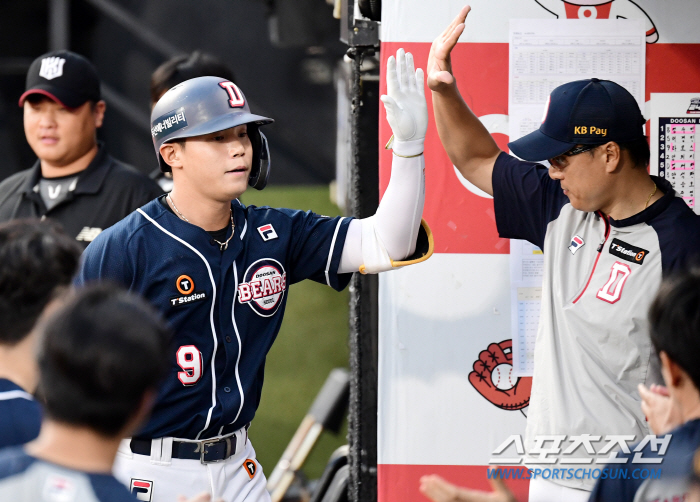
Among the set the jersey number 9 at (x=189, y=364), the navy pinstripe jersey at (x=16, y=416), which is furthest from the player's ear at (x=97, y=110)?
the navy pinstripe jersey at (x=16, y=416)

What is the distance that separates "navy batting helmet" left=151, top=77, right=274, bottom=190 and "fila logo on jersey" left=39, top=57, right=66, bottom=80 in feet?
4.06

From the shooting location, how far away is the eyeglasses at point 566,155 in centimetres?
236

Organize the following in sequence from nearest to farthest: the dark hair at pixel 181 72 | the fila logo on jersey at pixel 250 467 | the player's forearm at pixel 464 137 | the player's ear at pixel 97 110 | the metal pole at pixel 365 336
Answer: the fila logo on jersey at pixel 250 467
the player's forearm at pixel 464 137
the metal pole at pixel 365 336
the player's ear at pixel 97 110
the dark hair at pixel 181 72

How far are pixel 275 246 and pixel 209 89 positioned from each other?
51 centimetres

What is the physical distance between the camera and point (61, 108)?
3568 millimetres

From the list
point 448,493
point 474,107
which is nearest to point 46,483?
point 448,493

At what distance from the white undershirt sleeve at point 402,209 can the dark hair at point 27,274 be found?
0.97 meters

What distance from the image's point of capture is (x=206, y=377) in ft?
7.75

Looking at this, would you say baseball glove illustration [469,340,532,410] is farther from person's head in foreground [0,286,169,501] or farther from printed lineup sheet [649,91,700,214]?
person's head in foreground [0,286,169,501]

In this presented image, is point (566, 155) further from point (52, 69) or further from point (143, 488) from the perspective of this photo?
point (52, 69)

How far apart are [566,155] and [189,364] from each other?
4.07 ft

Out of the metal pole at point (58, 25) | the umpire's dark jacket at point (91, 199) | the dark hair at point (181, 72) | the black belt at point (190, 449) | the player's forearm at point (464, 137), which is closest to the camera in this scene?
the black belt at point (190, 449)

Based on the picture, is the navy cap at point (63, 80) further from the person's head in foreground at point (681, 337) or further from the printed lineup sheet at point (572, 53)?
the person's head in foreground at point (681, 337)

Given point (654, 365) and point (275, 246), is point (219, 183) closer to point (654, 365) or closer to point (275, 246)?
point (275, 246)
